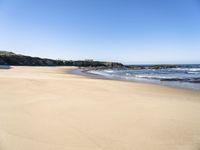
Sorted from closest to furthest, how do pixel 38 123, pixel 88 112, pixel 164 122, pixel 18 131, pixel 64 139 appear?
pixel 64 139 → pixel 18 131 → pixel 38 123 → pixel 164 122 → pixel 88 112

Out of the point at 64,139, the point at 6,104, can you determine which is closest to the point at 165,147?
the point at 64,139

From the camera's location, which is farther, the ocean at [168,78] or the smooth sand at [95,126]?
the ocean at [168,78]

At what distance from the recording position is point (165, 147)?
321cm

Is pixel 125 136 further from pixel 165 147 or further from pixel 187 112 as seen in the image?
pixel 187 112

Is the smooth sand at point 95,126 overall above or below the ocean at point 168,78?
above

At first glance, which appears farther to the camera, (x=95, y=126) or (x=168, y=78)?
(x=168, y=78)

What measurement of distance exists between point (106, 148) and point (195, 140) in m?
1.59

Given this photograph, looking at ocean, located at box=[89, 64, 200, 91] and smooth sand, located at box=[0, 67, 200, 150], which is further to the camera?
ocean, located at box=[89, 64, 200, 91]

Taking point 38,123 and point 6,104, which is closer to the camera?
point 38,123

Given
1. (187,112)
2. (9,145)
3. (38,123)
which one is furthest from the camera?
(187,112)

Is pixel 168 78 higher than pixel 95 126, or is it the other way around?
pixel 95 126

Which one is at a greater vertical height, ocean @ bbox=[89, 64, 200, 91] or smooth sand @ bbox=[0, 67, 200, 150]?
smooth sand @ bbox=[0, 67, 200, 150]

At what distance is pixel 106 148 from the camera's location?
123 inches

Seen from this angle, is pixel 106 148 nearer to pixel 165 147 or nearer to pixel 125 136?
pixel 125 136
